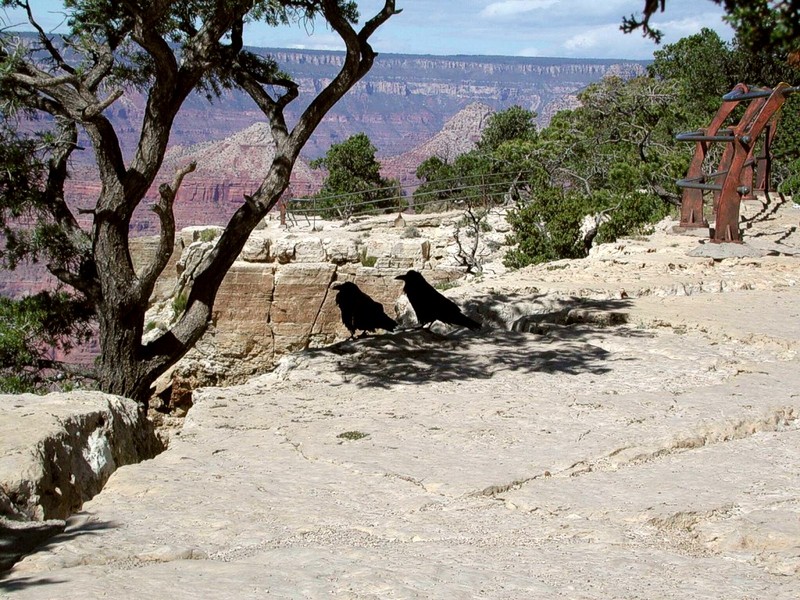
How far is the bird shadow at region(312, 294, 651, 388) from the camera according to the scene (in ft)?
24.3

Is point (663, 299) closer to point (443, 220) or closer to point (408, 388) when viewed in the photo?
point (408, 388)

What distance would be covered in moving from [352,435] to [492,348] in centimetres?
261

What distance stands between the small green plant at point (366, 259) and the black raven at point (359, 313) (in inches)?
330

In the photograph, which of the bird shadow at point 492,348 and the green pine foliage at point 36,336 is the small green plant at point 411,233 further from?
the green pine foliage at point 36,336

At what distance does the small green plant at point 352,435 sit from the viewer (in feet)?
18.9

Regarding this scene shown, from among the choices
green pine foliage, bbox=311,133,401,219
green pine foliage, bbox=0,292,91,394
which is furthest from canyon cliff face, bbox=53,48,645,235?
green pine foliage, bbox=0,292,91,394

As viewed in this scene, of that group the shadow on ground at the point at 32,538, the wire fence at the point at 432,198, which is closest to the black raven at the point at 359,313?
the shadow on ground at the point at 32,538

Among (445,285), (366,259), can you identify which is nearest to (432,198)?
(366,259)

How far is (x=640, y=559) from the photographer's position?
11.8ft

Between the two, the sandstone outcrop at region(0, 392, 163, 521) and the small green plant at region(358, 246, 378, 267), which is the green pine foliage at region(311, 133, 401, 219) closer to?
the small green plant at region(358, 246, 378, 267)

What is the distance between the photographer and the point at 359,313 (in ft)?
29.1

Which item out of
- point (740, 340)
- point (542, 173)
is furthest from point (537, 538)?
point (542, 173)

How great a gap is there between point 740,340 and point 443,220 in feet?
53.1

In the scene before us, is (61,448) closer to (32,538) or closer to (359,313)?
(32,538)
